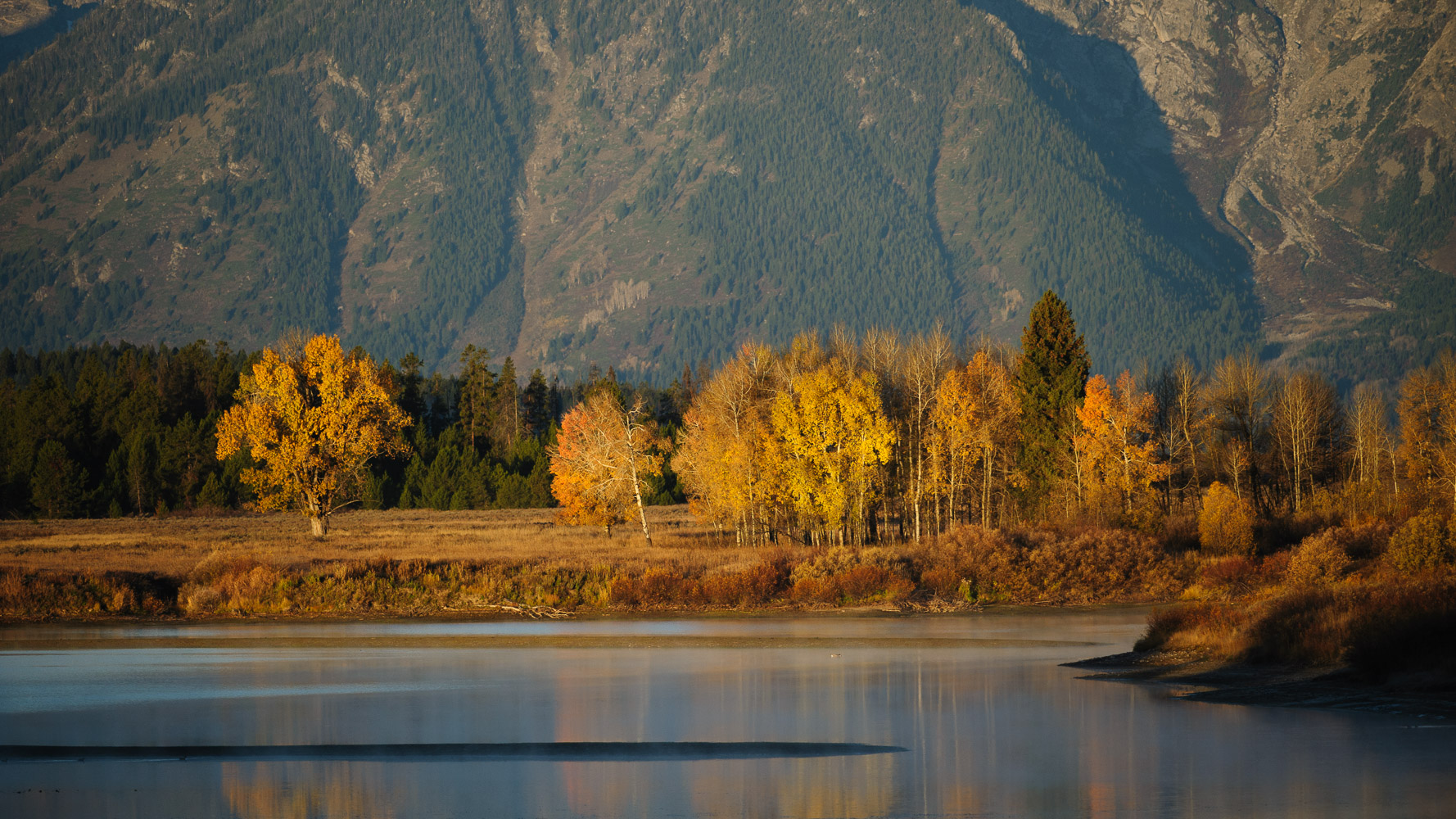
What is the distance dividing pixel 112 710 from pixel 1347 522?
53.5 meters

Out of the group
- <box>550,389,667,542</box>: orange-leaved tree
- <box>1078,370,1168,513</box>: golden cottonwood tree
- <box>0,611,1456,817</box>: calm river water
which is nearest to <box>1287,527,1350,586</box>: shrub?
<box>0,611,1456,817</box>: calm river water

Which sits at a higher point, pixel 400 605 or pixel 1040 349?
pixel 1040 349

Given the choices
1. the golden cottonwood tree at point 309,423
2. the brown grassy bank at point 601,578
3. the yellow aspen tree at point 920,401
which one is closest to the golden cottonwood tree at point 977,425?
the yellow aspen tree at point 920,401

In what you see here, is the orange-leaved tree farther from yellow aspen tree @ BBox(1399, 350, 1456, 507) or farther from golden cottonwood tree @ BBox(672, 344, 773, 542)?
yellow aspen tree @ BBox(1399, 350, 1456, 507)

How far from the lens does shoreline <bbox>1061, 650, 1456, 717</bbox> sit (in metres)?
19.7

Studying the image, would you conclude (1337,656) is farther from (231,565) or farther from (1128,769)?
(231,565)

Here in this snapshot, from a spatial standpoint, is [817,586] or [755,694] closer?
[755,694]

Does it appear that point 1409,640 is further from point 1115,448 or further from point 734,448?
point 1115,448

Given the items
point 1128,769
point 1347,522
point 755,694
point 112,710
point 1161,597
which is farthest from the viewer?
point 1347,522

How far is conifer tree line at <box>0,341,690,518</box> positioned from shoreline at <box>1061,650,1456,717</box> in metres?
44.6

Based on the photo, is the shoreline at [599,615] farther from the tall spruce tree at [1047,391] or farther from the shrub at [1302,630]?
the tall spruce tree at [1047,391]

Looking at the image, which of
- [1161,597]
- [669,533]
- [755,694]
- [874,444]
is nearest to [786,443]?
[874,444]

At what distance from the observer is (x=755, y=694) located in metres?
23.2

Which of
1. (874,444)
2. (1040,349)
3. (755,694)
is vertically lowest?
(755,694)
